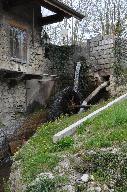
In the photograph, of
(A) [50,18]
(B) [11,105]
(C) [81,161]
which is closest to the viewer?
(C) [81,161]

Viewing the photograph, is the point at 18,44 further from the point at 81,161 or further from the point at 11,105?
the point at 81,161

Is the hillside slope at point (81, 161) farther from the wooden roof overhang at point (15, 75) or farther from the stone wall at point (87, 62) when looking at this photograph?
the stone wall at point (87, 62)

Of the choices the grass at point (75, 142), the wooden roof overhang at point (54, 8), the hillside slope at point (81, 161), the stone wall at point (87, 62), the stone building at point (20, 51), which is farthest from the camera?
the stone wall at point (87, 62)

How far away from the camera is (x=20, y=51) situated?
593 inches

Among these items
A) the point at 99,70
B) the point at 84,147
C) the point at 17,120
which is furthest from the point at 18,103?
the point at 84,147

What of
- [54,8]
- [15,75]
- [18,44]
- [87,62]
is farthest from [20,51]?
[87,62]

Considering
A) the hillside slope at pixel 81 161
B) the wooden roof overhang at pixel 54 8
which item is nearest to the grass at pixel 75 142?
the hillside slope at pixel 81 161

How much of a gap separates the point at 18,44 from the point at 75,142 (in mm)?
5856

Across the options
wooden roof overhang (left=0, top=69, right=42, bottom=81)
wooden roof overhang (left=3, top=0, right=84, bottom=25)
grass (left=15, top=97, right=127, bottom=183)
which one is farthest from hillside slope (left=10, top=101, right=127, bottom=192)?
wooden roof overhang (left=3, top=0, right=84, bottom=25)

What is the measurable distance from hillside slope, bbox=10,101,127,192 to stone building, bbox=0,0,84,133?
3.57 m

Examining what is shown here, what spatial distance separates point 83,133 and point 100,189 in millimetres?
2808

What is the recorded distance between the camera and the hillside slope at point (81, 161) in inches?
325

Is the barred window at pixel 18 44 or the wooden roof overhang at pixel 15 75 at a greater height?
the barred window at pixel 18 44

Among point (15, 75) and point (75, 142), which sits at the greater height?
point (15, 75)
